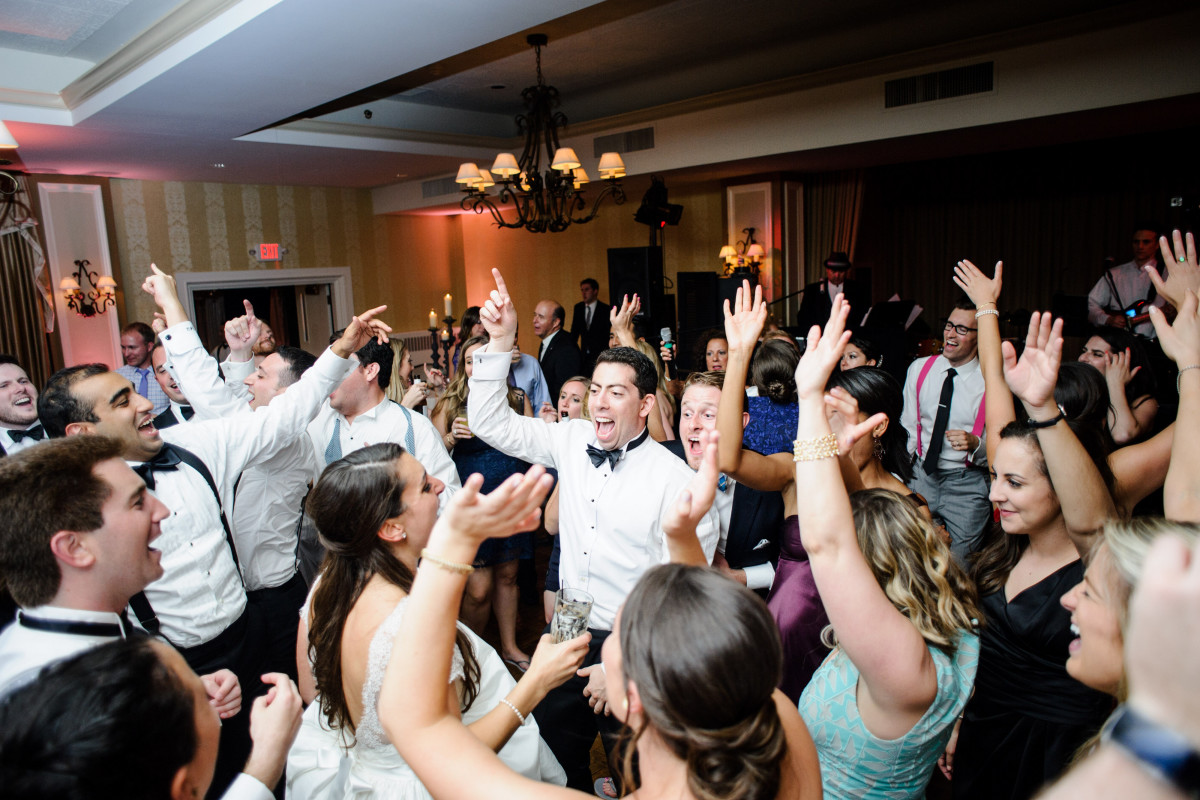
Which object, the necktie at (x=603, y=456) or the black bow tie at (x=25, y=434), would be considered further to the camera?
the black bow tie at (x=25, y=434)

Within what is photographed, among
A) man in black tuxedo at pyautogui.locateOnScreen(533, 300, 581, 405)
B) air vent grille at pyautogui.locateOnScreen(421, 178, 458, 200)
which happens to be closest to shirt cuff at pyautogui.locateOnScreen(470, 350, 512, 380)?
man in black tuxedo at pyautogui.locateOnScreen(533, 300, 581, 405)

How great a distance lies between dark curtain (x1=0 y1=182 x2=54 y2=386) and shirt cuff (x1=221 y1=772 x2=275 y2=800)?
24.0 feet

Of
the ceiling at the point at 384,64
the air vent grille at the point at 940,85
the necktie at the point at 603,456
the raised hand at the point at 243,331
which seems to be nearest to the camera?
the necktie at the point at 603,456

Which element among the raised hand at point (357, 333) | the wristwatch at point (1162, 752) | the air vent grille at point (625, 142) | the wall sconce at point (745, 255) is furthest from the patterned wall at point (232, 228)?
the wristwatch at point (1162, 752)

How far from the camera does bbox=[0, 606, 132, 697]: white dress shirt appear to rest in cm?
117

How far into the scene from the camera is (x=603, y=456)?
221 centimetres

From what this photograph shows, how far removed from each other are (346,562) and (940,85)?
5.51 m

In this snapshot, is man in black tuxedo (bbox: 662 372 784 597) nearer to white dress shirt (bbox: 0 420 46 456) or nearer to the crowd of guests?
the crowd of guests

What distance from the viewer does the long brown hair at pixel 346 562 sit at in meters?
1.46

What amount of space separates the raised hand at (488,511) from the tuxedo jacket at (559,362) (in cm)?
426

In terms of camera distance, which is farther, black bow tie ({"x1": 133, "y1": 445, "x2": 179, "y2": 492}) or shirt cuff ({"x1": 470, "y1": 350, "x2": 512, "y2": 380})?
shirt cuff ({"x1": 470, "y1": 350, "x2": 512, "y2": 380})

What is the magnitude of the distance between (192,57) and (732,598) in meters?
4.26

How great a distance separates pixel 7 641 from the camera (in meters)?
1.20

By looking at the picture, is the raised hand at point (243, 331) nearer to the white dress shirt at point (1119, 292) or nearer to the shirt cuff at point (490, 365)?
the shirt cuff at point (490, 365)
